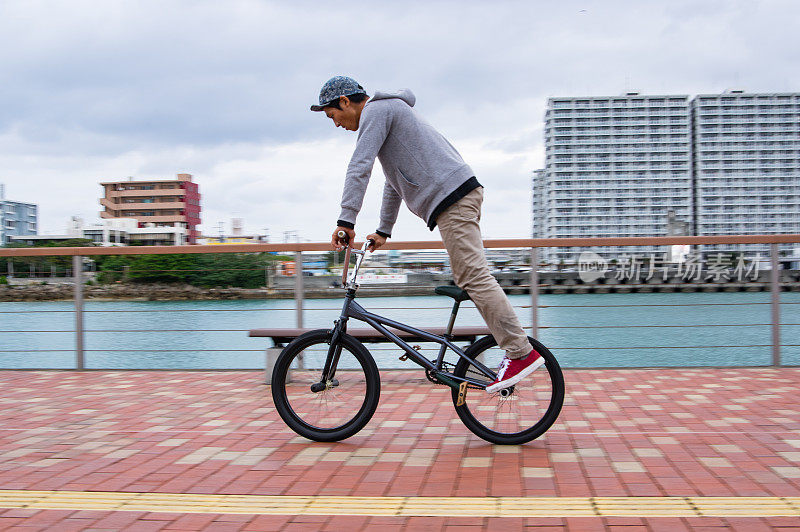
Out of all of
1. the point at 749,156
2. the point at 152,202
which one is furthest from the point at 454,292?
the point at 152,202

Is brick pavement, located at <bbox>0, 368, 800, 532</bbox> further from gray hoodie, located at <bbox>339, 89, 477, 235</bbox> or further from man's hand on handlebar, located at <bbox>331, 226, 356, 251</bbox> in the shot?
gray hoodie, located at <bbox>339, 89, 477, 235</bbox>

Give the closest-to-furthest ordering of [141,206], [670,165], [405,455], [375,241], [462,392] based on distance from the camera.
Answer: [405,455] → [462,392] → [375,241] → [670,165] → [141,206]

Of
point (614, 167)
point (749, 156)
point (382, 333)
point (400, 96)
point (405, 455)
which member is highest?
point (749, 156)

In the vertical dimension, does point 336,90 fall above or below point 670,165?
below

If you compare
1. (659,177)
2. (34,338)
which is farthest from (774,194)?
(34,338)

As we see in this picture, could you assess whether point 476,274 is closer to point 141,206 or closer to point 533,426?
point 533,426

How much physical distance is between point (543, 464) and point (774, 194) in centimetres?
7452

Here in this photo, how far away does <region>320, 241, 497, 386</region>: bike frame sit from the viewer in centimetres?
268

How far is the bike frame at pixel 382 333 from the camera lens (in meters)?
2.68

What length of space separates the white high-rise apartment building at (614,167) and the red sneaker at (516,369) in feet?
173

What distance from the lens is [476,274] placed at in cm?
254

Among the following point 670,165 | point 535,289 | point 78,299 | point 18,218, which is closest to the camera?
point 535,289

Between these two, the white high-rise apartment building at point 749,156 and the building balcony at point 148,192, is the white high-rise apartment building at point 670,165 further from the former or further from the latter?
the building balcony at point 148,192

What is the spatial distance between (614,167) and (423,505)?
66213 millimetres
